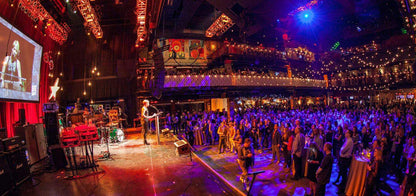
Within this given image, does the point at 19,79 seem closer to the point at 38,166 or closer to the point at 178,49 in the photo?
the point at 38,166

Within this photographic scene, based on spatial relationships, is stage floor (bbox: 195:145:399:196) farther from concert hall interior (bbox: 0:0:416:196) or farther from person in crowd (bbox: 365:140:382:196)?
person in crowd (bbox: 365:140:382:196)

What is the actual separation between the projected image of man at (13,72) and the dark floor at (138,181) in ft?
10.2

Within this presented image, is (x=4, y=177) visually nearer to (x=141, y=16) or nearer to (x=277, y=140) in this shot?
(x=277, y=140)

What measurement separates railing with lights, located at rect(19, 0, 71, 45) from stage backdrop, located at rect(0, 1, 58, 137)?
0.23 meters

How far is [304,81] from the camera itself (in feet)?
86.0

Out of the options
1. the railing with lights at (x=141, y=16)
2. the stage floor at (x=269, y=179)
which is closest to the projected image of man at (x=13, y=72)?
the railing with lights at (x=141, y=16)

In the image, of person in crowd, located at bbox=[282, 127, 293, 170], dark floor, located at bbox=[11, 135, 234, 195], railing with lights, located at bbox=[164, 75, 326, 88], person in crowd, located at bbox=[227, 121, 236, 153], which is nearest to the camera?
dark floor, located at bbox=[11, 135, 234, 195]

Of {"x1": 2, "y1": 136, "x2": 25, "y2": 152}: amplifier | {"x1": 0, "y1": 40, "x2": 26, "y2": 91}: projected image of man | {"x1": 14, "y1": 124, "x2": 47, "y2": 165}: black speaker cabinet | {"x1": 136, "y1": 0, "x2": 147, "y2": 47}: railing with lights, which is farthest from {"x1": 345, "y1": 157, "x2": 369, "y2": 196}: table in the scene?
{"x1": 136, "y1": 0, "x2": 147, "y2": 47}: railing with lights

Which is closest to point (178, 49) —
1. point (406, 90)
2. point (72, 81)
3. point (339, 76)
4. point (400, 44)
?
point (72, 81)

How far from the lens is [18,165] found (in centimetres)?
539

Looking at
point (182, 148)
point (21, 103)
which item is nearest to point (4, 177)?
point (182, 148)

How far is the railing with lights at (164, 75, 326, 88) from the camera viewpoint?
17.6 m

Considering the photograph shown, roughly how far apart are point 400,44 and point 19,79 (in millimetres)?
37053

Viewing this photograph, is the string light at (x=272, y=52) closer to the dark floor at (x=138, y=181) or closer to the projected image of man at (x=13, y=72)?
the dark floor at (x=138, y=181)
